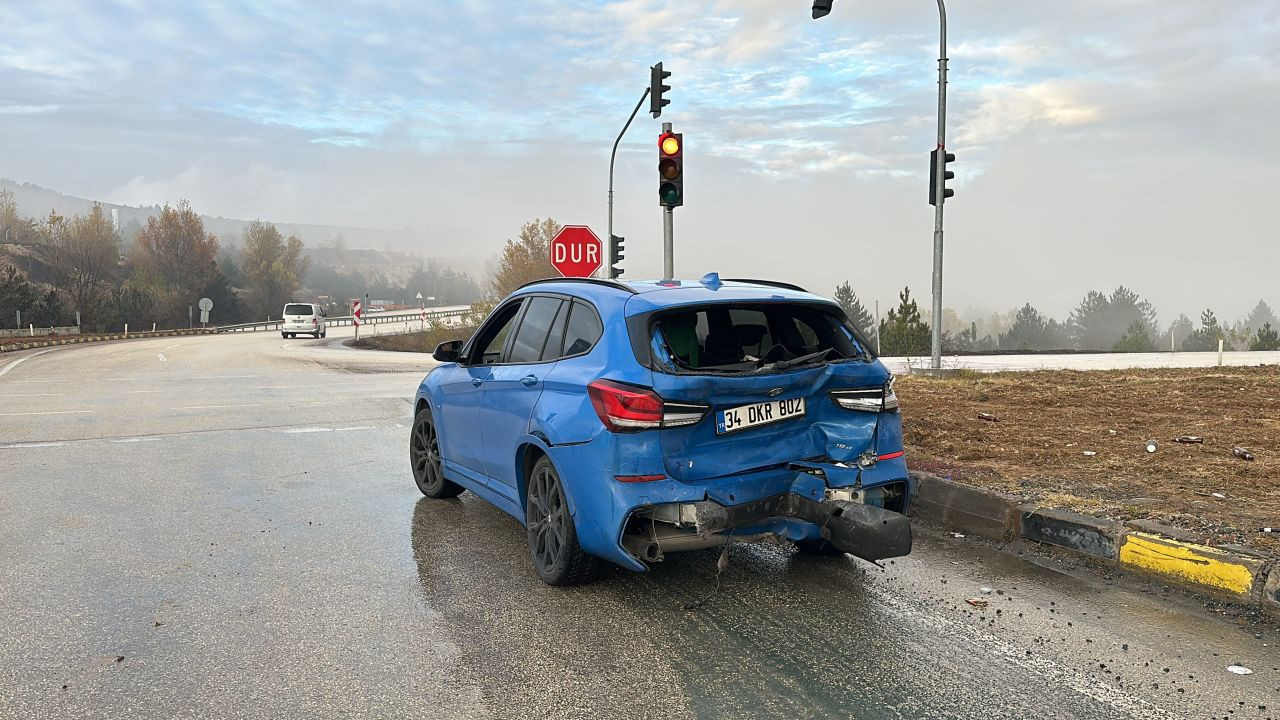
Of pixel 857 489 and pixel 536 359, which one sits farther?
pixel 536 359

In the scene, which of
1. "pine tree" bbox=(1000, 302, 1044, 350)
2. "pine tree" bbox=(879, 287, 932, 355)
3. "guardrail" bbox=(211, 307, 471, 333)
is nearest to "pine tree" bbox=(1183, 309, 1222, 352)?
"pine tree" bbox=(1000, 302, 1044, 350)

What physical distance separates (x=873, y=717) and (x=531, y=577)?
229 cm

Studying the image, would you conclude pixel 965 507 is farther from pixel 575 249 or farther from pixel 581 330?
pixel 575 249

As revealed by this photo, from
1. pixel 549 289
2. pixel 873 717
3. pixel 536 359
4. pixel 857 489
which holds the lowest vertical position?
pixel 873 717

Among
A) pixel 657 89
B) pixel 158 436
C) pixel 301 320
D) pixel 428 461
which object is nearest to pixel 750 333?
pixel 428 461

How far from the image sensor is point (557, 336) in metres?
5.41

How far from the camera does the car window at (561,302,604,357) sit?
195 inches

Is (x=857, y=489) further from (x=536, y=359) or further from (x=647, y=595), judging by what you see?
(x=536, y=359)

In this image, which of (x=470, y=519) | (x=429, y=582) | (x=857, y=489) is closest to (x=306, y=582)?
(x=429, y=582)

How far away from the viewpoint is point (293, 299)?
352ft

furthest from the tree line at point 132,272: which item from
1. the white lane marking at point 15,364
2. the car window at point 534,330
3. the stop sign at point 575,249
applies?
the car window at point 534,330

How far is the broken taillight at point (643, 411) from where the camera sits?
4.37m

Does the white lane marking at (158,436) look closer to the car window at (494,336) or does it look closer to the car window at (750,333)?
the car window at (494,336)

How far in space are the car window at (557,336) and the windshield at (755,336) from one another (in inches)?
30.5
